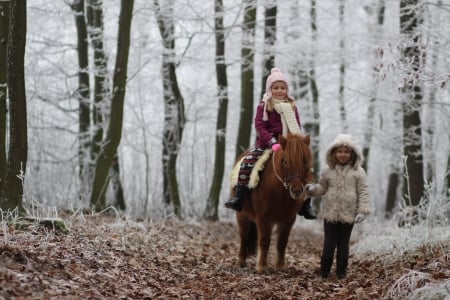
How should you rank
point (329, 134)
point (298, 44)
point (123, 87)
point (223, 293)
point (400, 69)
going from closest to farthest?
point (223, 293) → point (400, 69) → point (123, 87) → point (298, 44) → point (329, 134)

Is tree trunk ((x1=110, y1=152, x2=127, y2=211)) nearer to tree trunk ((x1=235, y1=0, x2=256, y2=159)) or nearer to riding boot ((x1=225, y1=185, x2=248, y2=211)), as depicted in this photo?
tree trunk ((x1=235, y1=0, x2=256, y2=159))

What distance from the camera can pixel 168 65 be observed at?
15555 millimetres

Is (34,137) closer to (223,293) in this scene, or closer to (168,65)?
(168,65)

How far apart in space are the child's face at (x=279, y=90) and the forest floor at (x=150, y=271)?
230 centimetres

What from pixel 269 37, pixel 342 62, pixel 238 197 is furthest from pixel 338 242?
pixel 342 62

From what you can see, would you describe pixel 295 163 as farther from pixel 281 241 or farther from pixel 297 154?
pixel 281 241

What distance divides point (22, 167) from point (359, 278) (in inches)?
166

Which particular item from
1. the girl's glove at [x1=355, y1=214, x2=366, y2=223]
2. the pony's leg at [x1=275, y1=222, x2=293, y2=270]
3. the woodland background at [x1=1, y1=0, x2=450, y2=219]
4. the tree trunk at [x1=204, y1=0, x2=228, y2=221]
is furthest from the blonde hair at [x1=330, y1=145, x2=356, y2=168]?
the tree trunk at [x1=204, y1=0, x2=228, y2=221]

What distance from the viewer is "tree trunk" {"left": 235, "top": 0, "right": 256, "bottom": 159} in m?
15.0

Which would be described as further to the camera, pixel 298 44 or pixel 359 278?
pixel 298 44

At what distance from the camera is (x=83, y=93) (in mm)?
14836

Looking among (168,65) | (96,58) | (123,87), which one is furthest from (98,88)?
(123,87)

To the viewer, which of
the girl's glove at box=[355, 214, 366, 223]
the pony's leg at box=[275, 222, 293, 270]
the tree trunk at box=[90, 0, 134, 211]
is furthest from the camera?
the tree trunk at box=[90, 0, 134, 211]

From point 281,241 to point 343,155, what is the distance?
57.5 inches
